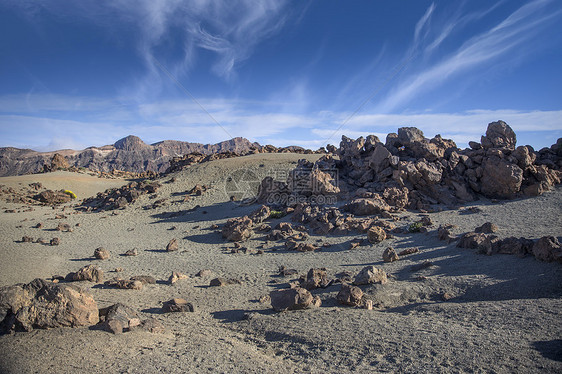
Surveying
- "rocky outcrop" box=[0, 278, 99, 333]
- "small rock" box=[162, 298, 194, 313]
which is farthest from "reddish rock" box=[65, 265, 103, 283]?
"rocky outcrop" box=[0, 278, 99, 333]

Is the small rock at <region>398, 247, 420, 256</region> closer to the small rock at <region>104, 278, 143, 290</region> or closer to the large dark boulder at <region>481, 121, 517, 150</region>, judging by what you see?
the small rock at <region>104, 278, 143, 290</region>

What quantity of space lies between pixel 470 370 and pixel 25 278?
445 inches

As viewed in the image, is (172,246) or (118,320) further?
(172,246)

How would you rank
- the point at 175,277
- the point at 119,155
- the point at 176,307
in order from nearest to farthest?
the point at 176,307 → the point at 175,277 → the point at 119,155

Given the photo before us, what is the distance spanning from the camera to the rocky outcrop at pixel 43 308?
5051 millimetres

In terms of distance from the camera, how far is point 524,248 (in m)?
7.78

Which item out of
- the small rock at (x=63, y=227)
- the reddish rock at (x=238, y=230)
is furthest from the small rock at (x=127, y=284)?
the small rock at (x=63, y=227)

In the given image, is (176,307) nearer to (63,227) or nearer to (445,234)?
(445,234)

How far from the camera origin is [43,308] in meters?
5.16

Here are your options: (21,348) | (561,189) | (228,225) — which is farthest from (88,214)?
(561,189)

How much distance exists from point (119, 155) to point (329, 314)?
128m

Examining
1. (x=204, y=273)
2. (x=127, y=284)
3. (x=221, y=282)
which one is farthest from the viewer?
(x=204, y=273)

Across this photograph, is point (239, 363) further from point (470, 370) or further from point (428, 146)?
point (428, 146)

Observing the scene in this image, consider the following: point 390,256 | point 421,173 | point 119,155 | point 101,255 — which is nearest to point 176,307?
point 390,256
